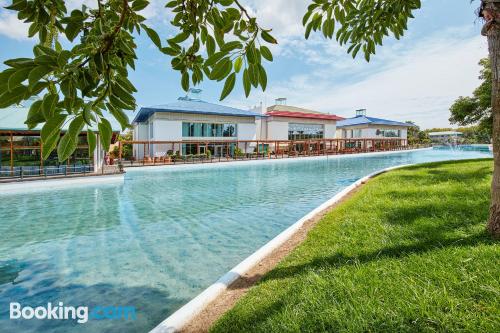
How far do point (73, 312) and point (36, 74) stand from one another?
500 cm

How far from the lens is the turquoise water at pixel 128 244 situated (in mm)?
4758

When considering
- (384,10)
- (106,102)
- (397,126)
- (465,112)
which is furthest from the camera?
(397,126)

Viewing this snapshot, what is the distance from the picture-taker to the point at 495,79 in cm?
341

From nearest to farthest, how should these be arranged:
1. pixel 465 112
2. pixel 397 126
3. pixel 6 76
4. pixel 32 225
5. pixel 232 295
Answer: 1. pixel 6 76
2. pixel 232 295
3. pixel 32 225
4. pixel 465 112
5. pixel 397 126

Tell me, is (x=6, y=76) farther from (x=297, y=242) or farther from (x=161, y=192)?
(x=161, y=192)

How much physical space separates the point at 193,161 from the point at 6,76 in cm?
2937

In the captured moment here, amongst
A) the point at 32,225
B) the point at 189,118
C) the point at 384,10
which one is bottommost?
the point at 32,225

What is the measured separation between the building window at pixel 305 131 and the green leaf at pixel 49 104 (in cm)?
4414

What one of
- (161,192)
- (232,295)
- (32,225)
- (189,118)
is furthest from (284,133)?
(232,295)

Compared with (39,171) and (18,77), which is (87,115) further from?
(39,171)

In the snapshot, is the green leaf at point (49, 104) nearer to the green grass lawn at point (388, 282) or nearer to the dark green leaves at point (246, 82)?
the dark green leaves at point (246, 82)

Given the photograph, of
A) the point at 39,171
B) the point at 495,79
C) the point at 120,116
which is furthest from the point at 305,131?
the point at 120,116

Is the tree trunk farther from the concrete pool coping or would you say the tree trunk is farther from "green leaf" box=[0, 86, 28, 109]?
the concrete pool coping

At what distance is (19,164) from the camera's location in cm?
1875
